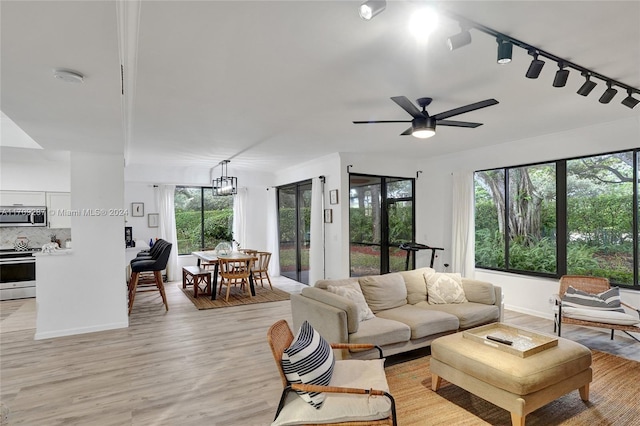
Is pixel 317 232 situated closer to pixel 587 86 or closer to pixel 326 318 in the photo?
pixel 326 318

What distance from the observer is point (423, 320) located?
364cm

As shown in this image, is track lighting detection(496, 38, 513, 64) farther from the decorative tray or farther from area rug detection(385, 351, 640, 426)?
area rug detection(385, 351, 640, 426)

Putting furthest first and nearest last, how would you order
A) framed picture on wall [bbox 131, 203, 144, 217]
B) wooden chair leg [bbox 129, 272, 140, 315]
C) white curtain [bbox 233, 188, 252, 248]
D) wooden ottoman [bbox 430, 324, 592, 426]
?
white curtain [bbox 233, 188, 252, 248] → framed picture on wall [bbox 131, 203, 144, 217] → wooden chair leg [bbox 129, 272, 140, 315] → wooden ottoman [bbox 430, 324, 592, 426]

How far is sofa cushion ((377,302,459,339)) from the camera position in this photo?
11.7 ft

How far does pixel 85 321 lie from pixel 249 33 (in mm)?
4369

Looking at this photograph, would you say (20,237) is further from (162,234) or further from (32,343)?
(32,343)

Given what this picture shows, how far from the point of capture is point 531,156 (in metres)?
5.42

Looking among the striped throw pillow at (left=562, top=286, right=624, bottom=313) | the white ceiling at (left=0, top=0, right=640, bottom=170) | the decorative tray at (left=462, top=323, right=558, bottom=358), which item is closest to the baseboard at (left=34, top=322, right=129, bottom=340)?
the white ceiling at (left=0, top=0, right=640, bottom=170)

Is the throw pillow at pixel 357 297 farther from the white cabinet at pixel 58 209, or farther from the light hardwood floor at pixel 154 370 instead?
the white cabinet at pixel 58 209

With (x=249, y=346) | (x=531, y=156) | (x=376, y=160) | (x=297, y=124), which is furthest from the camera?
(x=376, y=160)

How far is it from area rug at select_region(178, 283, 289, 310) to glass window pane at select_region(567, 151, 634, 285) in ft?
15.3

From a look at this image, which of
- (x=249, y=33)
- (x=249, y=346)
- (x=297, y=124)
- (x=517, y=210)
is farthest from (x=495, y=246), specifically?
A: (x=249, y=33)

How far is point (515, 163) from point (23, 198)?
854 cm

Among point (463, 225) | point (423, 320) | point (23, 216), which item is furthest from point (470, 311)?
point (23, 216)
